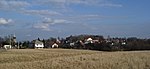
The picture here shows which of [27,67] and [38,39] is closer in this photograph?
[27,67]

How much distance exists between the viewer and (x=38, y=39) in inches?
7028

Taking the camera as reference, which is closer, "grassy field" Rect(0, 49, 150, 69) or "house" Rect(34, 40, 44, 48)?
"grassy field" Rect(0, 49, 150, 69)

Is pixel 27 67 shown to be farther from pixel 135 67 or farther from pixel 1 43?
pixel 1 43

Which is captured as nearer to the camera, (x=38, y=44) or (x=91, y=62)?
(x=91, y=62)

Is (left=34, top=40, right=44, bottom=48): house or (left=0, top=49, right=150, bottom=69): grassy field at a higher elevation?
(left=34, top=40, right=44, bottom=48): house

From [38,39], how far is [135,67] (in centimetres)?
Result: 16062

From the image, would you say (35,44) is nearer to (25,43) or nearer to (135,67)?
(25,43)

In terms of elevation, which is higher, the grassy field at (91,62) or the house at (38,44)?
the house at (38,44)

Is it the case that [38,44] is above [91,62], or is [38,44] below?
above

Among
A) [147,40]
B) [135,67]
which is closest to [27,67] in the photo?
[135,67]

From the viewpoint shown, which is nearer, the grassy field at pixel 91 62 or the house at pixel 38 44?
the grassy field at pixel 91 62

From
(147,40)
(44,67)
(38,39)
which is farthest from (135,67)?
(38,39)

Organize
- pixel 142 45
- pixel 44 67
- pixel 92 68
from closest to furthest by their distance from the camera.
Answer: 1. pixel 92 68
2. pixel 44 67
3. pixel 142 45

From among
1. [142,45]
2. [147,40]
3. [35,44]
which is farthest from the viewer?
[35,44]
